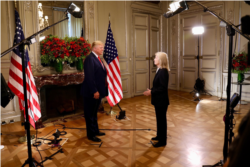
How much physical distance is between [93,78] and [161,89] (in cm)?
104

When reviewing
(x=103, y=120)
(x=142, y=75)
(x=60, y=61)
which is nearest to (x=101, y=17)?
(x=60, y=61)

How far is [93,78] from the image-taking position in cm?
301

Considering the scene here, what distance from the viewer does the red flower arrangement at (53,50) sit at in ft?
13.7

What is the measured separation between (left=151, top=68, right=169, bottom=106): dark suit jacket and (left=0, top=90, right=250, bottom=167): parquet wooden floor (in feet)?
2.32

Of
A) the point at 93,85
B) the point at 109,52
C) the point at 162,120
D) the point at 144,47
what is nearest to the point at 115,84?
the point at 109,52

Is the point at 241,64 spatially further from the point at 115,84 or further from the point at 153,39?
the point at 115,84

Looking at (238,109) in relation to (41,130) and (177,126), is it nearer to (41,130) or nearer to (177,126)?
(177,126)

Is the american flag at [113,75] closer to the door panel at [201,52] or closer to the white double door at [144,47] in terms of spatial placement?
the white double door at [144,47]

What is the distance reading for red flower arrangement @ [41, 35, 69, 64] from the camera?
13.7ft

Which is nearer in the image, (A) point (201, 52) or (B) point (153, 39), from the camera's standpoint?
(A) point (201, 52)

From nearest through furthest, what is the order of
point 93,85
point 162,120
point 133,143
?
point 162,120 < point 93,85 < point 133,143

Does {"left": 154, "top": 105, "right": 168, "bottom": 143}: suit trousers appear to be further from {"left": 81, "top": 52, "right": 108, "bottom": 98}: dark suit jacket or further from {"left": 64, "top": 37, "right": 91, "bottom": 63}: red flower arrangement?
{"left": 64, "top": 37, "right": 91, "bottom": 63}: red flower arrangement

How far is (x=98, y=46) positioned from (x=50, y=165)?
1820 millimetres

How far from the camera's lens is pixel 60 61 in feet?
14.1
